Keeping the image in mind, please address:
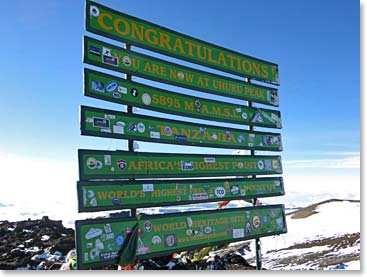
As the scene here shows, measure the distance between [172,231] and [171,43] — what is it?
7.27 ft

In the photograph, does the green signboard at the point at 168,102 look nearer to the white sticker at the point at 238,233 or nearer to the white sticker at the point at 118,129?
the white sticker at the point at 118,129

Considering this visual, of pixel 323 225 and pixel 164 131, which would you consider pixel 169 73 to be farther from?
pixel 323 225

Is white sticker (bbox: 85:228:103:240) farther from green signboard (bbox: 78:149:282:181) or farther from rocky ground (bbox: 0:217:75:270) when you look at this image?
rocky ground (bbox: 0:217:75:270)

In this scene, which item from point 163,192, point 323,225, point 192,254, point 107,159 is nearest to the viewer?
point 107,159

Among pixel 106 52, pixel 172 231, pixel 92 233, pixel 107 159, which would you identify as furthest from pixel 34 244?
pixel 106 52

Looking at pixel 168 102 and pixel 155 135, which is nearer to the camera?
pixel 155 135

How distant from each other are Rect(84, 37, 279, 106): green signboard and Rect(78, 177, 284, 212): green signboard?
1.18 m

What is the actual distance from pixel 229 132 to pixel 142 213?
178 centimetres

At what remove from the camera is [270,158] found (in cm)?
566

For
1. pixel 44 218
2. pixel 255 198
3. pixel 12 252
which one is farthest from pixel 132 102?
pixel 44 218

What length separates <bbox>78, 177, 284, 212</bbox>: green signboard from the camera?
3.55 m

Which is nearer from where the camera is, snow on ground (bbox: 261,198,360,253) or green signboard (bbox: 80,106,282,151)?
green signboard (bbox: 80,106,282,151)

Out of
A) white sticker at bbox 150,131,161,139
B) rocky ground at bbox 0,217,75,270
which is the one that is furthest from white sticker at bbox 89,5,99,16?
rocky ground at bbox 0,217,75,270

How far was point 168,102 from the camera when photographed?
4.38 metres
